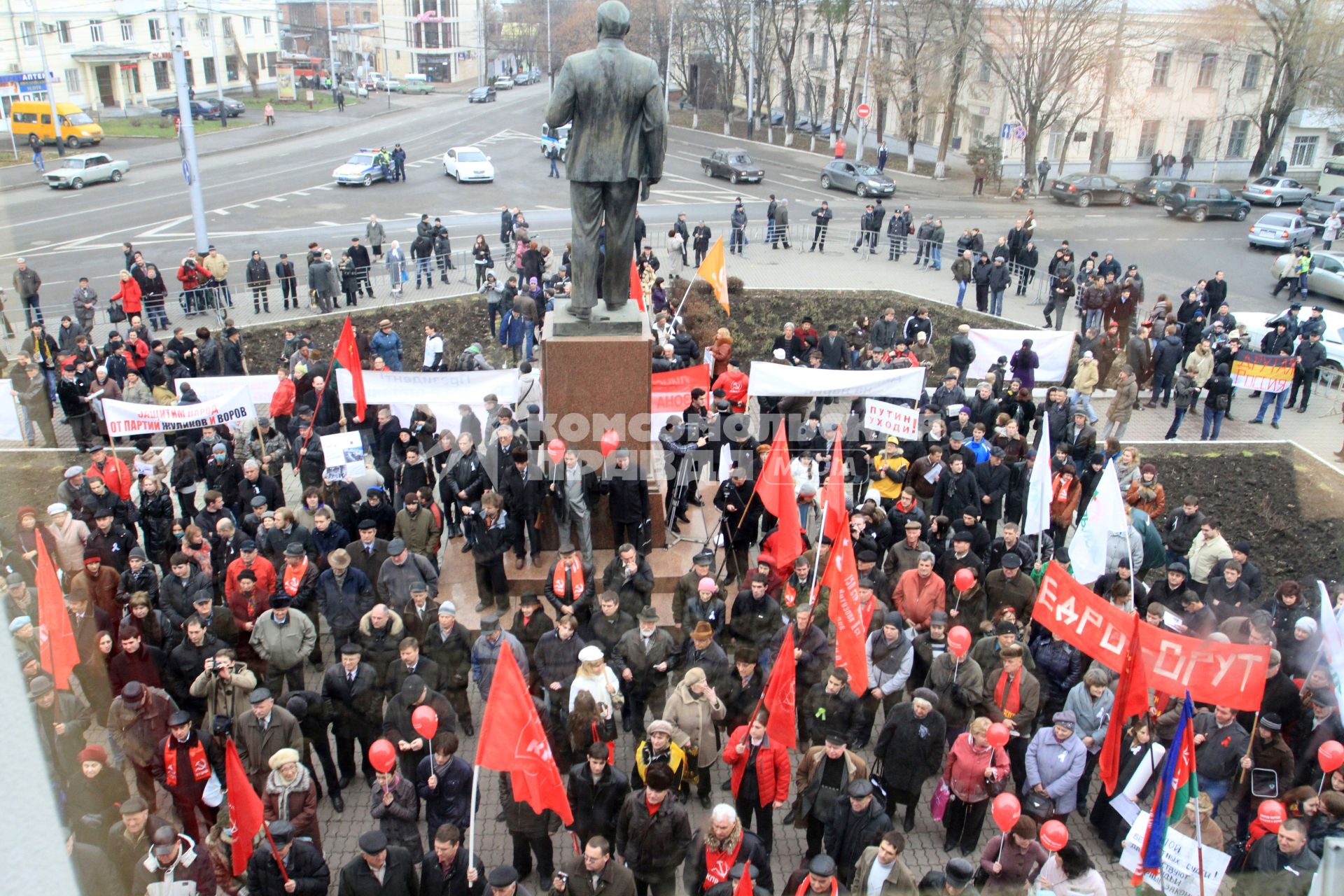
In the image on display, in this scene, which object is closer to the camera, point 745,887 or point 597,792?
point 745,887

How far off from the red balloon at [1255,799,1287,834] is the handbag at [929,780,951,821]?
6.78 feet

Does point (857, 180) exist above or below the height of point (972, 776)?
above

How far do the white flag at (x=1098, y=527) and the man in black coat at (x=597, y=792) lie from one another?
4.79 meters

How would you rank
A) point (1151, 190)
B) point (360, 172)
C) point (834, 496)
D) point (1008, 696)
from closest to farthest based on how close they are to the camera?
point (1008, 696) < point (834, 496) < point (360, 172) < point (1151, 190)

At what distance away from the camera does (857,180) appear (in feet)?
128

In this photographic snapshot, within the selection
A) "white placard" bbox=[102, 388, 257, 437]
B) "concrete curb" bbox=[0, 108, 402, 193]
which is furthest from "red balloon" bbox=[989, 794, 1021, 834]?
"concrete curb" bbox=[0, 108, 402, 193]

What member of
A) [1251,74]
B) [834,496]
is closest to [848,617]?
[834,496]

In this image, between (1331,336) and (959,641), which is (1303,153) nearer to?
(1331,336)

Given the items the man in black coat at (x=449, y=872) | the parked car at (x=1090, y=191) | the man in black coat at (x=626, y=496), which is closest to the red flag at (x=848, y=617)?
the man in black coat at (x=626, y=496)

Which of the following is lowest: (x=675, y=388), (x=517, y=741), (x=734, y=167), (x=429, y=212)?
(x=429, y=212)

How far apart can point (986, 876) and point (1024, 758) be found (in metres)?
1.59

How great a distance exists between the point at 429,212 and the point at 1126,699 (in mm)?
30245

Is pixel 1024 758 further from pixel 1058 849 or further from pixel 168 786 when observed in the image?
pixel 168 786

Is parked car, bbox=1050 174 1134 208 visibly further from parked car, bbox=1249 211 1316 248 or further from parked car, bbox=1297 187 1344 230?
parked car, bbox=1249 211 1316 248
